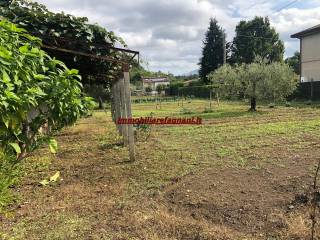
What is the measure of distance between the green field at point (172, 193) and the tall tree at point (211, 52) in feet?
134

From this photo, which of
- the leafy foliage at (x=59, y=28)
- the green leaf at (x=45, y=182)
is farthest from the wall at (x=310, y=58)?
the green leaf at (x=45, y=182)

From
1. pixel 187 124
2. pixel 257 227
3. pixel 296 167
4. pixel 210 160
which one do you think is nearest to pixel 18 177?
pixel 210 160

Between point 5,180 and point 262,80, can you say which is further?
point 262,80

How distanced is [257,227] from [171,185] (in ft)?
5.91

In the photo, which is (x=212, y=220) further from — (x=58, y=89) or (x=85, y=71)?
(x=85, y=71)

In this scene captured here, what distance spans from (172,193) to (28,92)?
9.04 ft

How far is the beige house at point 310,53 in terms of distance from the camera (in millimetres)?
30844

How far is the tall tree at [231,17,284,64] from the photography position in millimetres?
52875

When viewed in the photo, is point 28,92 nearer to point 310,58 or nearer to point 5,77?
point 5,77

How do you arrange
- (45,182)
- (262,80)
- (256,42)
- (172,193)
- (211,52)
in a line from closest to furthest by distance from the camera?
(172,193) < (45,182) < (262,80) < (211,52) < (256,42)

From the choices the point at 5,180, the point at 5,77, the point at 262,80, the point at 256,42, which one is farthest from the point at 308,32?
the point at 5,77

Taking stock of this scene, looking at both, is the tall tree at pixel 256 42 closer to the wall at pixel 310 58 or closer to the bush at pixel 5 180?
the wall at pixel 310 58

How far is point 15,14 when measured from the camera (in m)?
7.61

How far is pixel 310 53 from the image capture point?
31.8 meters
